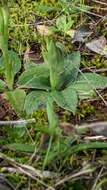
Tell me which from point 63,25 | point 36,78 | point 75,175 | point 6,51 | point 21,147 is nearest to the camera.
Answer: point 75,175

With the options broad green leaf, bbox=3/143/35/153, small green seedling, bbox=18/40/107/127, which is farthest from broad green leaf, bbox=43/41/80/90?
broad green leaf, bbox=3/143/35/153

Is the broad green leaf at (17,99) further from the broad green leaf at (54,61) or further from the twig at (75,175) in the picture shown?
the twig at (75,175)

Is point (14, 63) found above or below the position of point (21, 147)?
above

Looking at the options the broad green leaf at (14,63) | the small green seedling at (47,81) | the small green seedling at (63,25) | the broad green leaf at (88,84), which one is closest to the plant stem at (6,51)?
the small green seedling at (47,81)

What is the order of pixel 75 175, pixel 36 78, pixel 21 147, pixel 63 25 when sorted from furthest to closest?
pixel 63 25 < pixel 36 78 < pixel 21 147 < pixel 75 175

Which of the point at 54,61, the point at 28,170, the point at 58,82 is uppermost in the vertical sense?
the point at 54,61

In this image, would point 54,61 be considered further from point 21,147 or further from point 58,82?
point 21,147

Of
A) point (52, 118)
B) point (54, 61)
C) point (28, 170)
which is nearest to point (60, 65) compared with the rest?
point (54, 61)

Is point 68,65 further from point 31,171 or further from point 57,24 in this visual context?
point 31,171
